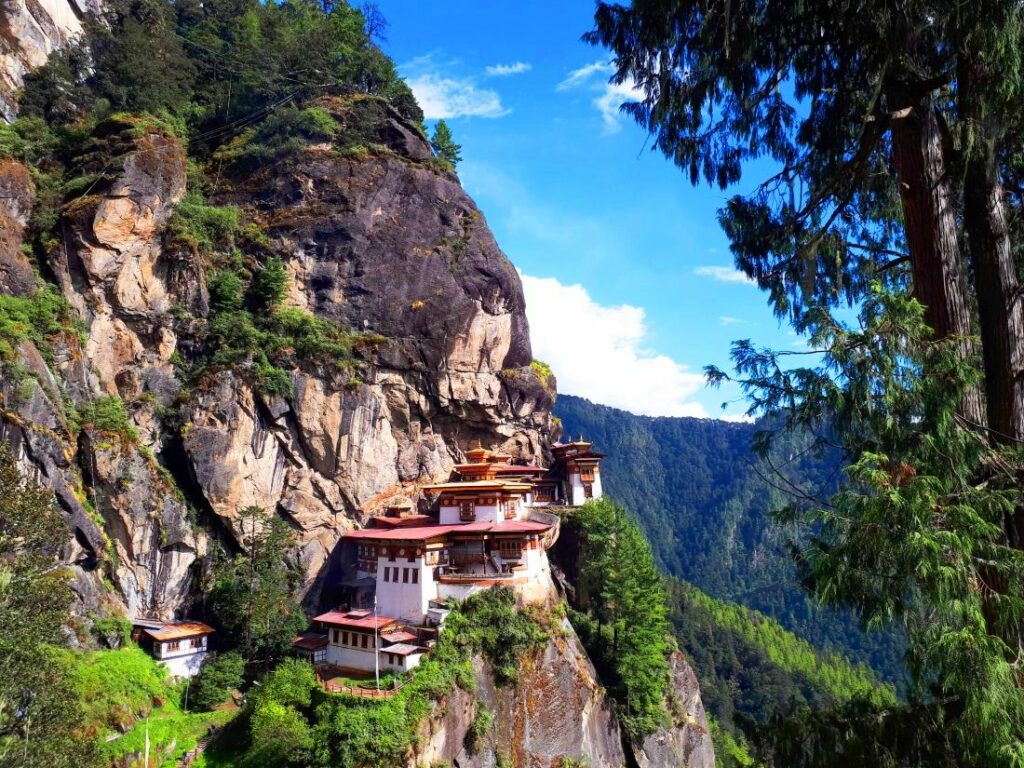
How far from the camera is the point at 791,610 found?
129 m

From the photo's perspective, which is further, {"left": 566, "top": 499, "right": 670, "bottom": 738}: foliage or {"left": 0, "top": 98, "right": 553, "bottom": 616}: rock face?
{"left": 566, "top": 499, "right": 670, "bottom": 738}: foliage

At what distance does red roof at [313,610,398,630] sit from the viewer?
77.0ft

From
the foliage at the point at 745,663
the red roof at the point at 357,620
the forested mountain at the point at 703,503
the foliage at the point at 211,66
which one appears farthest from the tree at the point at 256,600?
the forested mountain at the point at 703,503

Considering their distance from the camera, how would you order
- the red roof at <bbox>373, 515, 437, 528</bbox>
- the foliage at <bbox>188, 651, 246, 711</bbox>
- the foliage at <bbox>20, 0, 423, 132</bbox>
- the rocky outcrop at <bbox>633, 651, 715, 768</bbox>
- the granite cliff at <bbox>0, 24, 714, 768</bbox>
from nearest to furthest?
the foliage at <bbox>188, 651, 246, 711</bbox>
the granite cliff at <bbox>0, 24, 714, 768</bbox>
the rocky outcrop at <bbox>633, 651, 715, 768</bbox>
the red roof at <bbox>373, 515, 437, 528</bbox>
the foliage at <bbox>20, 0, 423, 132</bbox>

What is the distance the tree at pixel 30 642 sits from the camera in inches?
493

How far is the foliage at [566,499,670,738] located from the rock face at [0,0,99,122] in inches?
1473

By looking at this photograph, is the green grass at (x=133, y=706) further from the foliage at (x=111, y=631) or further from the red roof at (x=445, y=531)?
the red roof at (x=445, y=531)

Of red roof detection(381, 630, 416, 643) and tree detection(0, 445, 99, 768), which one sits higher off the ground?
tree detection(0, 445, 99, 768)

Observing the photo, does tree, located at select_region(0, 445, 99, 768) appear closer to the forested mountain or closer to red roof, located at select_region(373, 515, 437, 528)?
red roof, located at select_region(373, 515, 437, 528)

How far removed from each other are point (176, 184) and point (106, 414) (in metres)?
12.9

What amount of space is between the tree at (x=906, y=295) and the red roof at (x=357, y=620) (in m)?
20.7

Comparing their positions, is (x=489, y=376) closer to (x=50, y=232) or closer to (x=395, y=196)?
(x=395, y=196)

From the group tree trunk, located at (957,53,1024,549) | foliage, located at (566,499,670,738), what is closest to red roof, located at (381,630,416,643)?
foliage, located at (566,499,670,738)

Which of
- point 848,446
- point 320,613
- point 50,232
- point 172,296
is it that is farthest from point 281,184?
point 848,446
